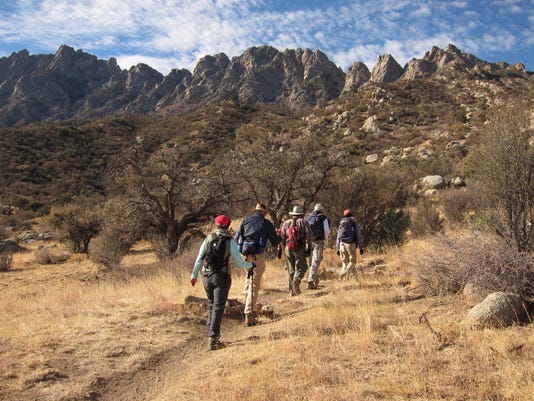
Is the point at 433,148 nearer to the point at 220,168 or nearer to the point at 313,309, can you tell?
the point at 220,168

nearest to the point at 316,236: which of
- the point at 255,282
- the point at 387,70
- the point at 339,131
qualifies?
the point at 255,282

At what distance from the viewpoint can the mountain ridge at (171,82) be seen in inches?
4031

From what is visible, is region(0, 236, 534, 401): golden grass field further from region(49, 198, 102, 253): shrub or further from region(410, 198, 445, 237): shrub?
region(49, 198, 102, 253): shrub

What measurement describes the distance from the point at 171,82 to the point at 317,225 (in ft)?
433

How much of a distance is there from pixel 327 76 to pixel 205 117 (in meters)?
57.1

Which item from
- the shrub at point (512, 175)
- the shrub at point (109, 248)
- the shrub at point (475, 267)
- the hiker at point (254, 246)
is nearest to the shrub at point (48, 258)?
the shrub at point (109, 248)

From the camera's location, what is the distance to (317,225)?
9414 millimetres

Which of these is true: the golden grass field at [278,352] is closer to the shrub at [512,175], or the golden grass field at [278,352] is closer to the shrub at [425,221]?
the shrub at [512,175]

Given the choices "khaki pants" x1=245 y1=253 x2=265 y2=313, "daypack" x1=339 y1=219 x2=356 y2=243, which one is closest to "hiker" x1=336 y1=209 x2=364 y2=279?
"daypack" x1=339 y1=219 x2=356 y2=243

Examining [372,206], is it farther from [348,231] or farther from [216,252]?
[216,252]

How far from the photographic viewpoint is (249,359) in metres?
5.06

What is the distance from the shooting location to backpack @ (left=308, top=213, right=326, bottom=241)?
9383mm

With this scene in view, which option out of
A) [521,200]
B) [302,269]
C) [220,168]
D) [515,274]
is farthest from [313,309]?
[220,168]

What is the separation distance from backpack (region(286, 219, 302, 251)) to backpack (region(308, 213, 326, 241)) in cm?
73
